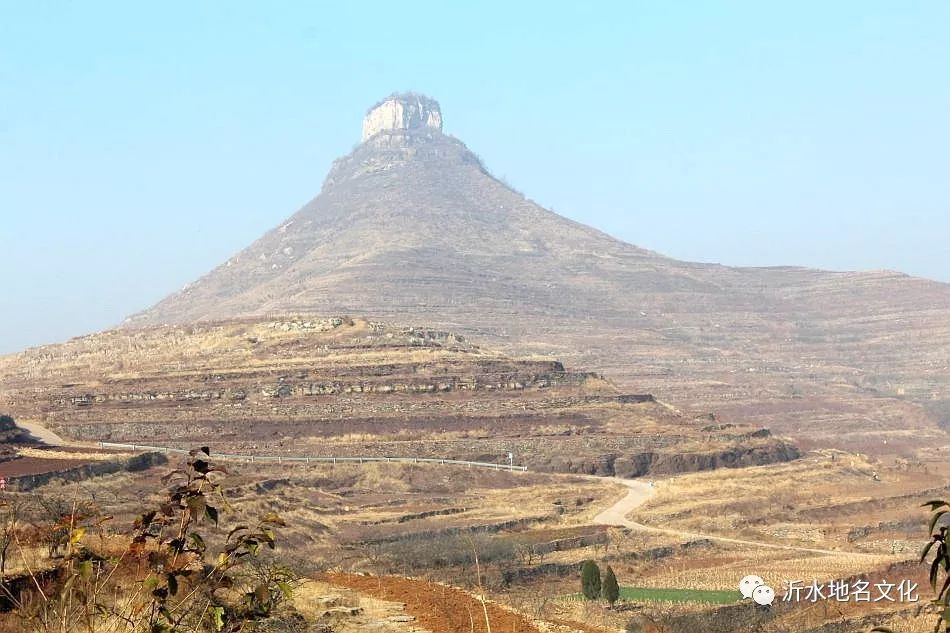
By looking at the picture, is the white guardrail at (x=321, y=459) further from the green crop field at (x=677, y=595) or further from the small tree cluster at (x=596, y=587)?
the small tree cluster at (x=596, y=587)

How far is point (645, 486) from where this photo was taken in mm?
71375

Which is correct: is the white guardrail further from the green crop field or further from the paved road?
the green crop field

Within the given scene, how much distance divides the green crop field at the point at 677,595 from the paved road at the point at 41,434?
143 feet

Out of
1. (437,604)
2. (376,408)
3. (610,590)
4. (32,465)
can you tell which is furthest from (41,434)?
(437,604)

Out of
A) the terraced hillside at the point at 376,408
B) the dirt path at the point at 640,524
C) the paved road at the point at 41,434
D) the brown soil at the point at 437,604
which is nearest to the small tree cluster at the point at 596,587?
the brown soil at the point at 437,604

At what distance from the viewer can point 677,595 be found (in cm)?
3834

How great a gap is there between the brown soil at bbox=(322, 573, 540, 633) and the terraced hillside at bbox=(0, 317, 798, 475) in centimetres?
5477

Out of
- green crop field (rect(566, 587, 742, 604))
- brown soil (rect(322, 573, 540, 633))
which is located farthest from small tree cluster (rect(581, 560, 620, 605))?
brown soil (rect(322, 573, 540, 633))

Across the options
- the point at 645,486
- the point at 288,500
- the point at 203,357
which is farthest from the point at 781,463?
the point at 203,357

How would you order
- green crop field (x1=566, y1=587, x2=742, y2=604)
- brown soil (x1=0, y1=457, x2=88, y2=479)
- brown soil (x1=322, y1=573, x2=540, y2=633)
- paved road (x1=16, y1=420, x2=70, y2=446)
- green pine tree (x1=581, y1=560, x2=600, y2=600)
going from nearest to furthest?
brown soil (x1=322, y1=573, x2=540, y2=633), green pine tree (x1=581, y1=560, x2=600, y2=600), green crop field (x1=566, y1=587, x2=742, y2=604), brown soil (x1=0, y1=457, x2=88, y2=479), paved road (x1=16, y1=420, x2=70, y2=446)

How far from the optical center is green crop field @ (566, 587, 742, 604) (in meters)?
36.7

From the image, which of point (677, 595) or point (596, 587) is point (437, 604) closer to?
point (596, 587)

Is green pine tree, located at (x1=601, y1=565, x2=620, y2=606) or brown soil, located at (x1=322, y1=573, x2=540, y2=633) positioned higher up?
brown soil, located at (x1=322, y1=573, x2=540, y2=633)

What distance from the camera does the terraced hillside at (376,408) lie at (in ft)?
253
